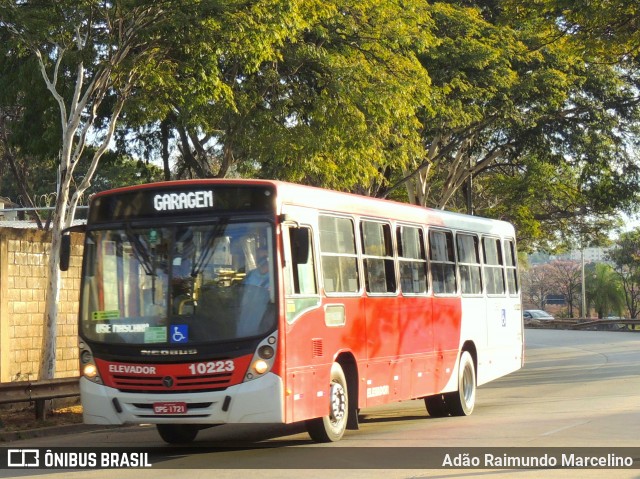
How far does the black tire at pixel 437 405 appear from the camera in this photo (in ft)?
56.8

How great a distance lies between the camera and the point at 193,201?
12.4m

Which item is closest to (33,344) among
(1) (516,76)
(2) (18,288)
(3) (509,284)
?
(2) (18,288)

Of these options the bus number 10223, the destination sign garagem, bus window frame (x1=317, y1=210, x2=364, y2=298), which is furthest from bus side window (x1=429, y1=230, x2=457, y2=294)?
the bus number 10223

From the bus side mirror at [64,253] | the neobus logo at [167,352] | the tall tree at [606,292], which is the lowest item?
the neobus logo at [167,352]

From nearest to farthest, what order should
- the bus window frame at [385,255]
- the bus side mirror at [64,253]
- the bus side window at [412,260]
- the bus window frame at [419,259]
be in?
the bus side mirror at [64,253]
the bus window frame at [385,255]
the bus window frame at [419,259]
the bus side window at [412,260]

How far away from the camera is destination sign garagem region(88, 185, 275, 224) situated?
1232 centimetres

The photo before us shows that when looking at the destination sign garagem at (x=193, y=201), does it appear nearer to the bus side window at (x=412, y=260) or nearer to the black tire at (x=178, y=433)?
the black tire at (x=178, y=433)

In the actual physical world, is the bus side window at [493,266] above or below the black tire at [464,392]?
above

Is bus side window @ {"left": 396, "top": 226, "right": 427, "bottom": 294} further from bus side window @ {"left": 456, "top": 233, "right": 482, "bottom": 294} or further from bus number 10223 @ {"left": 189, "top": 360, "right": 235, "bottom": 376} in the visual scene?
bus number 10223 @ {"left": 189, "top": 360, "right": 235, "bottom": 376}

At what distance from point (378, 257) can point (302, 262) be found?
2.65m

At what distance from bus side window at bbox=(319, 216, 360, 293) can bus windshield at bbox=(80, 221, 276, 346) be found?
137 centimetres

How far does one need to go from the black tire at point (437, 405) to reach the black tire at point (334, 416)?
393 centimetres

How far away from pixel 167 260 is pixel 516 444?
4.34 meters

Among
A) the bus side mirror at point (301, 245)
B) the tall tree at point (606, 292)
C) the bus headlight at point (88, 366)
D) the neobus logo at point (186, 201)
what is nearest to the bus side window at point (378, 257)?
the bus side mirror at point (301, 245)
